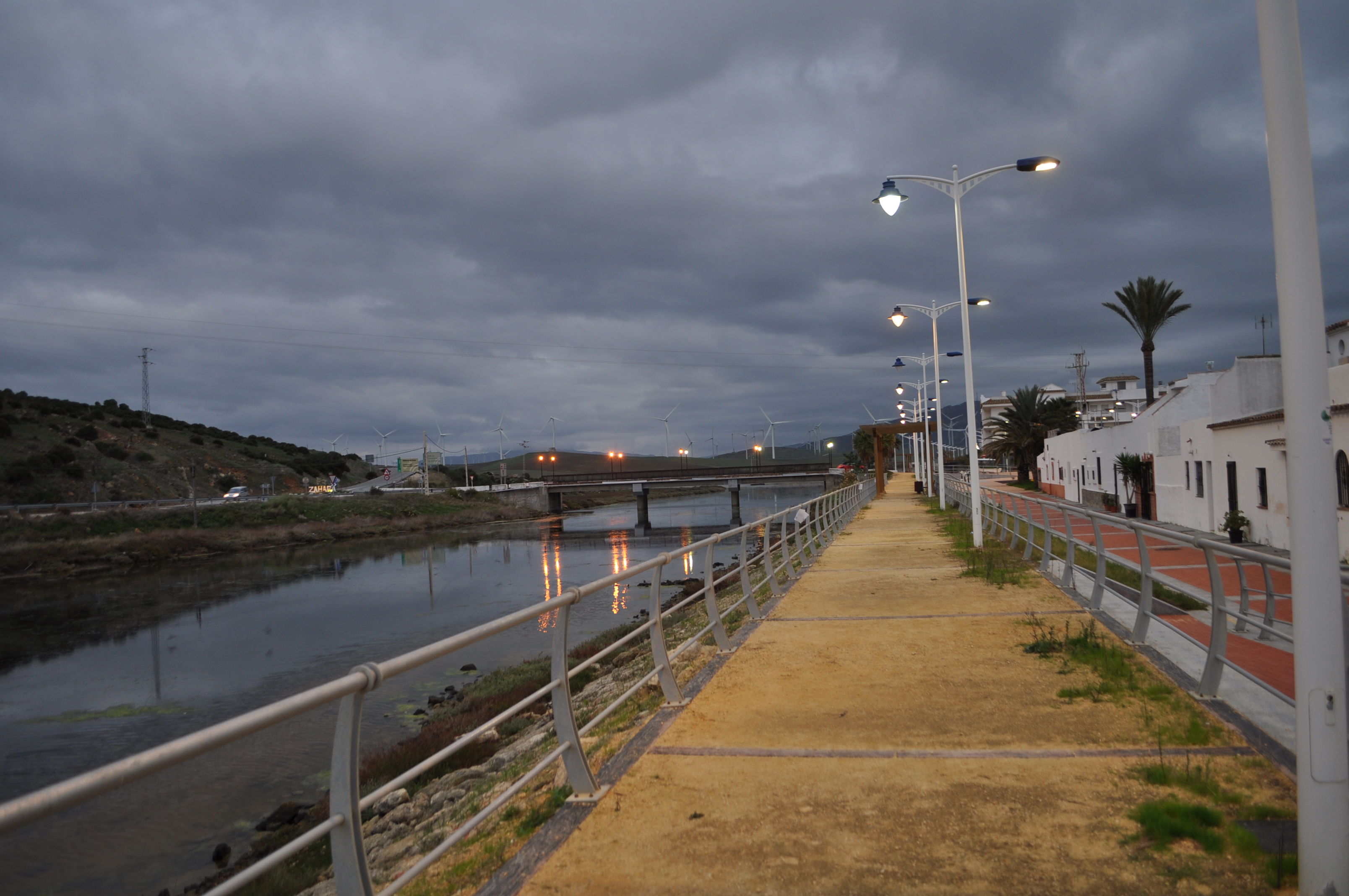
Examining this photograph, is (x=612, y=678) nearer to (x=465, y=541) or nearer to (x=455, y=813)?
(x=455, y=813)

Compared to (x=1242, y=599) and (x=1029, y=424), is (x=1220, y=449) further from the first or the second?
(x=1029, y=424)

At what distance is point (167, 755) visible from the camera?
2.29 meters

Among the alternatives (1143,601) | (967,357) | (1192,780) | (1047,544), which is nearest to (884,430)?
(967,357)

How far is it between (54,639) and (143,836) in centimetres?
2325

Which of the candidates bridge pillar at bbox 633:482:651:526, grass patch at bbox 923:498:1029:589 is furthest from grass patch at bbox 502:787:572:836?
bridge pillar at bbox 633:482:651:526

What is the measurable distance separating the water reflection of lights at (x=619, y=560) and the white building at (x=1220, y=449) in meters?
16.1

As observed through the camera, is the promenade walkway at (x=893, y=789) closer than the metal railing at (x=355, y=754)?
No

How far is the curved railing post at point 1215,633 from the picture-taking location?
234 inches

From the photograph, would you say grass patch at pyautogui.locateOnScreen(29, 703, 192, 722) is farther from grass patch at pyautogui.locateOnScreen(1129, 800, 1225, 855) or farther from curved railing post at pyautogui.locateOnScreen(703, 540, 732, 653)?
grass patch at pyautogui.locateOnScreen(1129, 800, 1225, 855)

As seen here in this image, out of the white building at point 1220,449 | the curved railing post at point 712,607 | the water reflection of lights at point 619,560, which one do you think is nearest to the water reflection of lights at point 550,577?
the water reflection of lights at point 619,560

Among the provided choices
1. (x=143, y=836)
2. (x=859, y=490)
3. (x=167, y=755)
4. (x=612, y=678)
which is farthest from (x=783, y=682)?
(x=859, y=490)

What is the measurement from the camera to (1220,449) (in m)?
25.2

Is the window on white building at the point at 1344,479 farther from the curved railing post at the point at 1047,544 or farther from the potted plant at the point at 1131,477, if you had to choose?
the potted plant at the point at 1131,477

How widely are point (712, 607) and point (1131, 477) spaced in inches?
1191
